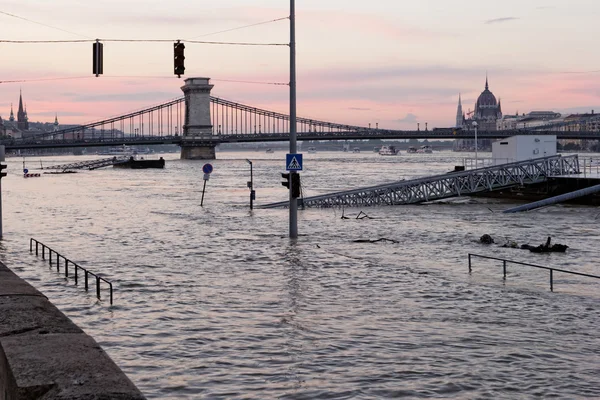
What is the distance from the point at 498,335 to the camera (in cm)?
1492

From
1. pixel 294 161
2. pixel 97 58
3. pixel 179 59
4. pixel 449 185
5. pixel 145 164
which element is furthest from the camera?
pixel 145 164

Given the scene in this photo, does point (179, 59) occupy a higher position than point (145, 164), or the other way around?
point (179, 59)

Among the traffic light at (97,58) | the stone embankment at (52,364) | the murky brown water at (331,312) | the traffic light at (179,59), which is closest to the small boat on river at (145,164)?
the murky brown water at (331,312)

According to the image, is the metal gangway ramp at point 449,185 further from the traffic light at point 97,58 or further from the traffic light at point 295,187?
the traffic light at point 97,58

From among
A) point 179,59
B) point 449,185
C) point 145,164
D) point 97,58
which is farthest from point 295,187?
point 145,164

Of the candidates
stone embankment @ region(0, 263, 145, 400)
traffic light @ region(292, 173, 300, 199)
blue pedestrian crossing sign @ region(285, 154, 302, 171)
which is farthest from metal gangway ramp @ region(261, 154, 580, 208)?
stone embankment @ region(0, 263, 145, 400)

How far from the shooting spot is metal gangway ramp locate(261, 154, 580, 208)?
52562 millimetres

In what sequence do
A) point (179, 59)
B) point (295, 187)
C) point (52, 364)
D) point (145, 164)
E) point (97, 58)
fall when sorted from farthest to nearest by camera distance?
A: point (145, 164)
point (295, 187)
point (179, 59)
point (97, 58)
point (52, 364)

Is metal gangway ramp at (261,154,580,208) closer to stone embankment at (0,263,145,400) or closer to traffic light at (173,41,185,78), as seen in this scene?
traffic light at (173,41,185,78)

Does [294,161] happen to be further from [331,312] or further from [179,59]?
[331,312]

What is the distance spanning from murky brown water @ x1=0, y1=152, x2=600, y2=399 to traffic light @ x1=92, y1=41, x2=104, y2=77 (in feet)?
18.6

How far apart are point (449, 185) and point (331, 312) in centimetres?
4061

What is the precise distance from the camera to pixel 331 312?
1712 centimetres

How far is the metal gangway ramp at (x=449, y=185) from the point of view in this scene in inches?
2069
